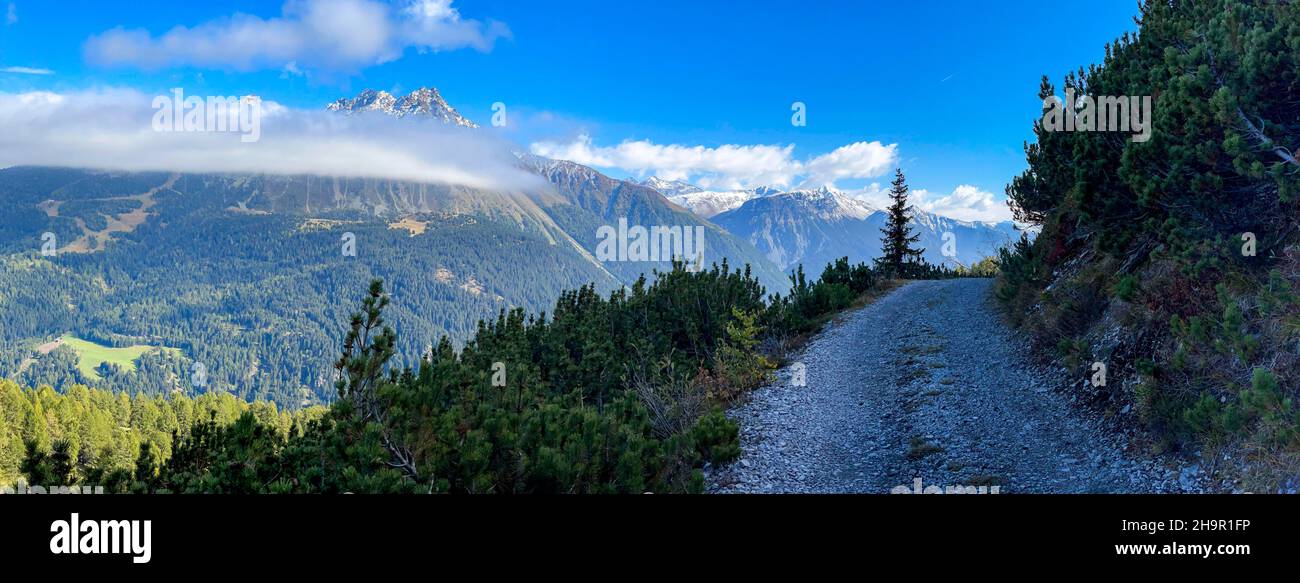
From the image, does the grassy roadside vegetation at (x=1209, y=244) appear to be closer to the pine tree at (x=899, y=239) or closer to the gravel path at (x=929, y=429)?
the gravel path at (x=929, y=429)

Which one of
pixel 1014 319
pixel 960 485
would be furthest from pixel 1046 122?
pixel 960 485

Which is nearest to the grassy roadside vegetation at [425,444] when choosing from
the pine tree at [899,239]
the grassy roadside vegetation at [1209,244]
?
the grassy roadside vegetation at [1209,244]

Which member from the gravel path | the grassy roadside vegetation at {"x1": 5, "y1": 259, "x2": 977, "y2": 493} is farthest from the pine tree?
the grassy roadside vegetation at {"x1": 5, "y1": 259, "x2": 977, "y2": 493}

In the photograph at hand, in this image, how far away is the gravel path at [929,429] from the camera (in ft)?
25.8

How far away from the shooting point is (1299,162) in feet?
22.7

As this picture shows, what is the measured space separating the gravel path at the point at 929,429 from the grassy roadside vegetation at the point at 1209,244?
2.58ft

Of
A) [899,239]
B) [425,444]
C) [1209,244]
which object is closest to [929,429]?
[1209,244]

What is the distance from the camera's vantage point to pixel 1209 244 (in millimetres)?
8141

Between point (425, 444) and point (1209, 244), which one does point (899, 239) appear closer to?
point (1209, 244)

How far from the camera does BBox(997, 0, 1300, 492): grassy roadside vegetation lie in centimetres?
664

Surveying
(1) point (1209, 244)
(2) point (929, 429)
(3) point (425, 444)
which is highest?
(1) point (1209, 244)

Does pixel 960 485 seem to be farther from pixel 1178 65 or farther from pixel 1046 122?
pixel 1046 122

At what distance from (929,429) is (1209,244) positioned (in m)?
4.87

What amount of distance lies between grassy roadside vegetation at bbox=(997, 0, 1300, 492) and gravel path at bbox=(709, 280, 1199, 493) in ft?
2.58
